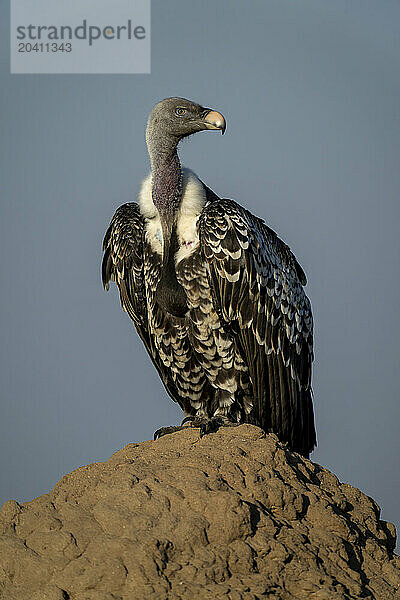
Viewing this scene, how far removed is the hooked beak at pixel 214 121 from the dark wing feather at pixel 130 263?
1202mm

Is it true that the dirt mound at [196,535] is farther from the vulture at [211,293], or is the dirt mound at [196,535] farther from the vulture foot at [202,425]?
the vulture at [211,293]

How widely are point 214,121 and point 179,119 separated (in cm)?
36

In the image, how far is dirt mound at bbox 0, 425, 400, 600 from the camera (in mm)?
4516

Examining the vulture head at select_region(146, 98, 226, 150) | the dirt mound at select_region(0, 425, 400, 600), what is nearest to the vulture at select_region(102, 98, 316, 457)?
the vulture head at select_region(146, 98, 226, 150)

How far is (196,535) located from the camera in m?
4.70

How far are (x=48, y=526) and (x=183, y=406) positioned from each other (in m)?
3.47

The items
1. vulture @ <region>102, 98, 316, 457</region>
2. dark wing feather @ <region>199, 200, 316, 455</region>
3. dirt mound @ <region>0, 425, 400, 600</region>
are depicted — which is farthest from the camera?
vulture @ <region>102, 98, 316, 457</region>

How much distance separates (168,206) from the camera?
7484 millimetres

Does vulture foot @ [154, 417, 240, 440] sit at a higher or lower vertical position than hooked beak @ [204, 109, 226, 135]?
lower

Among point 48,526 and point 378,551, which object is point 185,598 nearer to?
point 48,526

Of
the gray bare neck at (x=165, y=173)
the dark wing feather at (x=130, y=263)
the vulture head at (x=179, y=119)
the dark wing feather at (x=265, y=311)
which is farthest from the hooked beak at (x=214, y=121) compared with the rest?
the dark wing feather at (x=130, y=263)

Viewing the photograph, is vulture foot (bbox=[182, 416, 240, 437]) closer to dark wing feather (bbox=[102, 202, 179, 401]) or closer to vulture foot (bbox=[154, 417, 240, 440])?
vulture foot (bbox=[154, 417, 240, 440])

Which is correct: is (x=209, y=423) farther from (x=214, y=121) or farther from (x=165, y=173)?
(x=214, y=121)

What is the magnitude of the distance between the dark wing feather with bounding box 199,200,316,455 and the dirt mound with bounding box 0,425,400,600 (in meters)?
1.80
